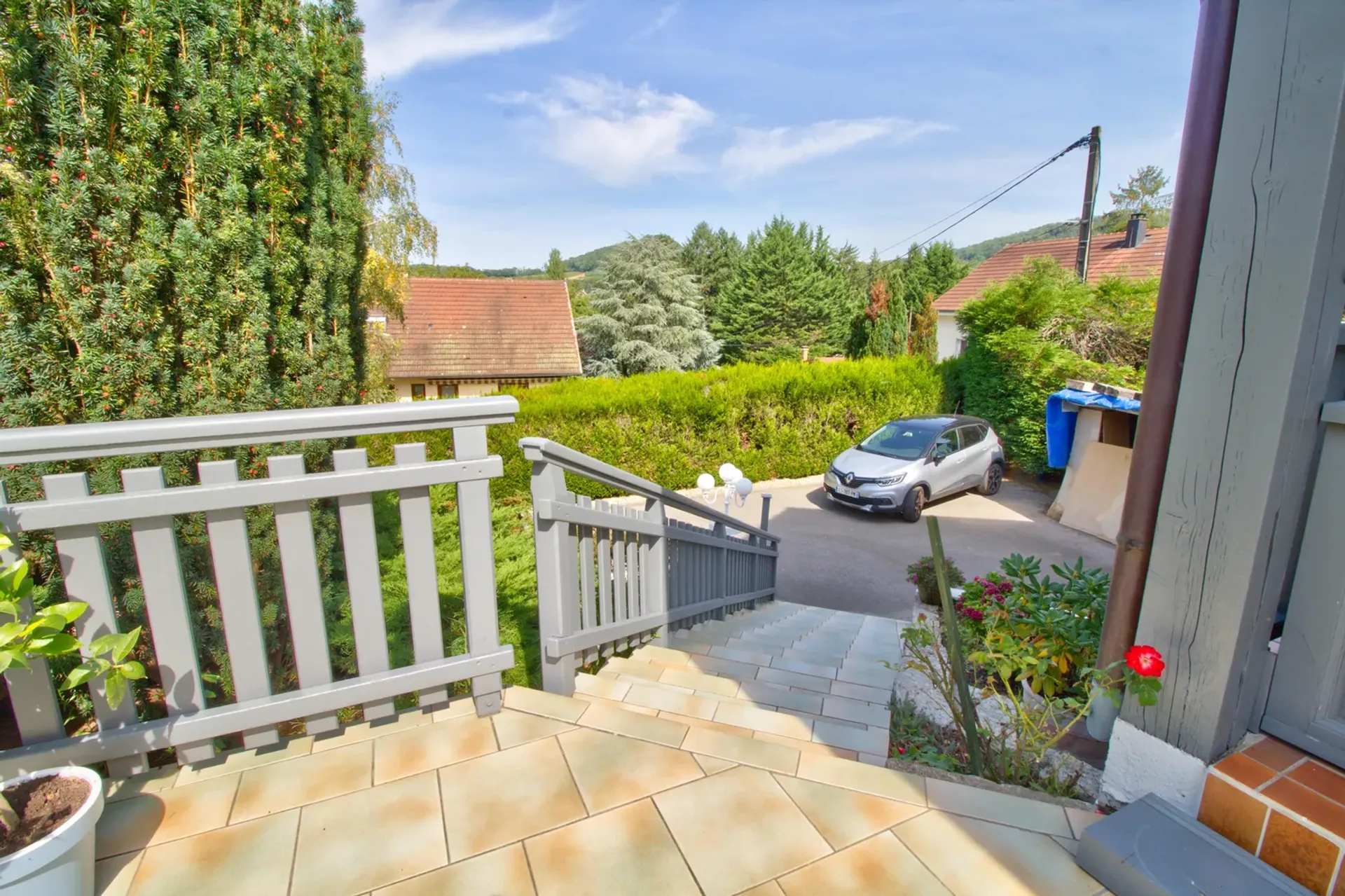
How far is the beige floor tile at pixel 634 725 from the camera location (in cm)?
180

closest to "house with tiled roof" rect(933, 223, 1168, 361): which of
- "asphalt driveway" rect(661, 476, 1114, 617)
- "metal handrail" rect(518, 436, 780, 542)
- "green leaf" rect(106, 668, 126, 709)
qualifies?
"asphalt driveway" rect(661, 476, 1114, 617)

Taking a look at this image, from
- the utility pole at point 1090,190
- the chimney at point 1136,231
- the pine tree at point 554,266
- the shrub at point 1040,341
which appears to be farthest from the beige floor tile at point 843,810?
the pine tree at point 554,266

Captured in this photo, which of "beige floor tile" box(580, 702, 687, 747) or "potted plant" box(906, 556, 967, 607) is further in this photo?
"potted plant" box(906, 556, 967, 607)

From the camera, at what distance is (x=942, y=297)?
24672mm

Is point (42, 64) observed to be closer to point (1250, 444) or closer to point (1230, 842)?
point (1250, 444)

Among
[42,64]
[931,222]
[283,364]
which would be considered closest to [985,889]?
[283,364]

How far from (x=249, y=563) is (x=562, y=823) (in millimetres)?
A: 1057

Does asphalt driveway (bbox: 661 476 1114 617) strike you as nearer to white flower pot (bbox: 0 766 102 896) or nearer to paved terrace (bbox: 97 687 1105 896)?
paved terrace (bbox: 97 687 1105 896)

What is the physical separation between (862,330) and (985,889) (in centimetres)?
2404

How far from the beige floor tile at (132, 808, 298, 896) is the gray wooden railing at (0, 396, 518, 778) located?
0.25m

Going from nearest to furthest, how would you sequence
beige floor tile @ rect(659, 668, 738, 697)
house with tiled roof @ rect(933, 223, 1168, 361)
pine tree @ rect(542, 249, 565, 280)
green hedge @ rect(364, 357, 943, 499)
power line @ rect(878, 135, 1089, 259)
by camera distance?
1. beige floor tile @ rect(659, 668, 738, 697)
2. green hedge @ rect(364, 357, 943, 499)
3. power line @ rect(878, 135, 1089, 259)
4. house with tiled roof @ rect(933, 223, 1168, 361)
5. pine tree @ rect(542, 249, 565, 280)

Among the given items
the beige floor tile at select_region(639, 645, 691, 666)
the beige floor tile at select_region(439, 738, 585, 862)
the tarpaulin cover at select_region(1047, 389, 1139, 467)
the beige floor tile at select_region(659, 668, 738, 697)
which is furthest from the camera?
the tarpaulin cover at select_region(1047, 389, 1139, 467)

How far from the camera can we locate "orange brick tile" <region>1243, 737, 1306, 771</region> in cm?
138

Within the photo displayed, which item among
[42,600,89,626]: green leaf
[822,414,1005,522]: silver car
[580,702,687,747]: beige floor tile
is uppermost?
[42,600,89,626]: green leaf
